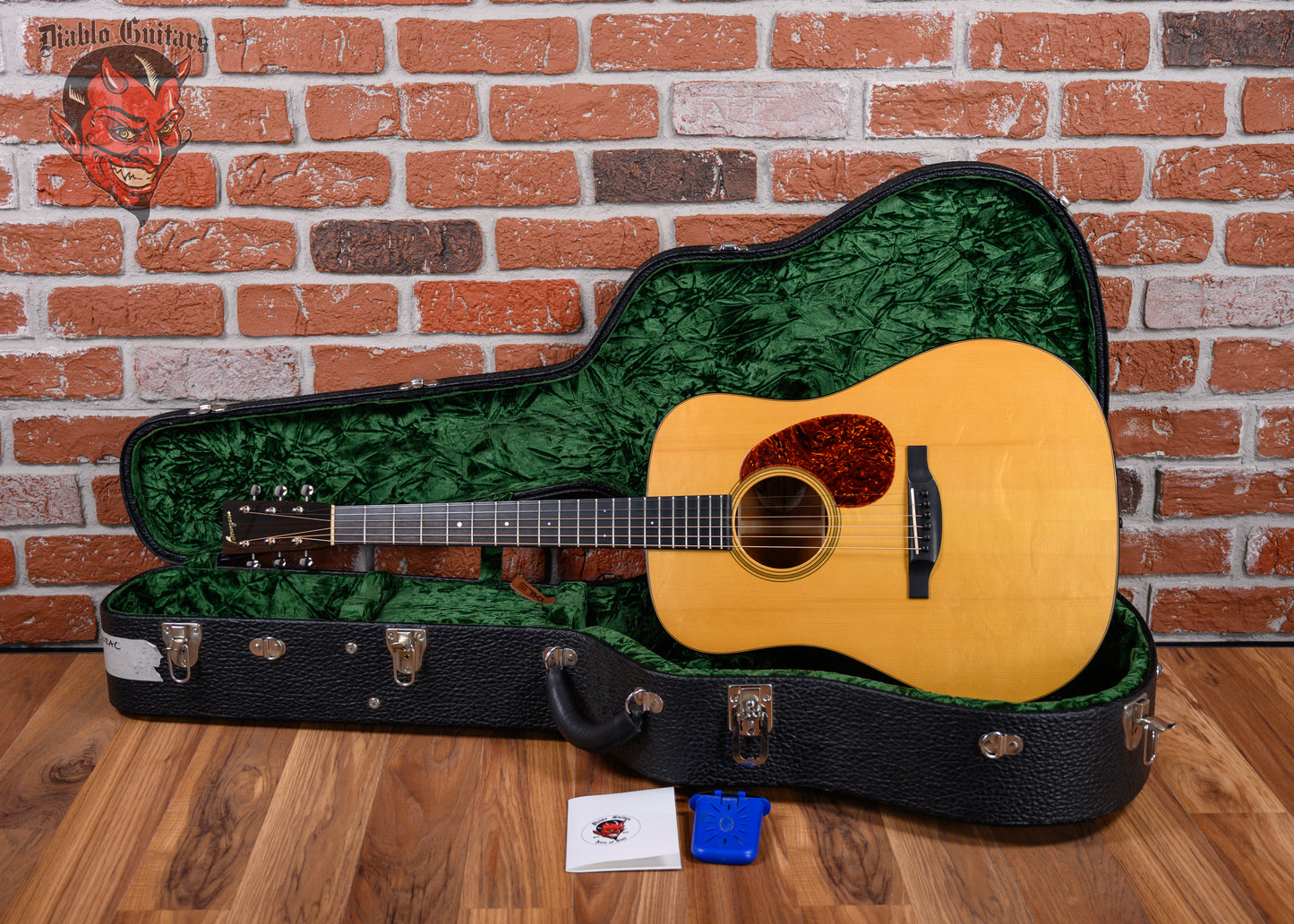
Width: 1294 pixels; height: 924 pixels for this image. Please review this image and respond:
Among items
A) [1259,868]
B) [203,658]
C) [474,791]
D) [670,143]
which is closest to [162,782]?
[203,658]

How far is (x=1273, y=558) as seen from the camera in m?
1.54

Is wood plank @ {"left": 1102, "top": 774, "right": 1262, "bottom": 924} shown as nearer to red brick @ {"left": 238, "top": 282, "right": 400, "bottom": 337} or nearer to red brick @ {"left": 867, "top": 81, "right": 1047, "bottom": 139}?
red brick @ {"left": 867, "top": 81, "right": 1047, "bottom": 139}

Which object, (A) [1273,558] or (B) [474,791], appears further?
(A) [1273,558]

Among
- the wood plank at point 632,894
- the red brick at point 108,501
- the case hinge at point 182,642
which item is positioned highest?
the red brick at point 108,501

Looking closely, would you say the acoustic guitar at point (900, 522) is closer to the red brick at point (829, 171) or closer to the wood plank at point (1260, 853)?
the wood plank at point (1260, 853)

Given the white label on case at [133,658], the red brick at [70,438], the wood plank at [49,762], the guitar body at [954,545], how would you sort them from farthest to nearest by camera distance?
the red brick at [70,438], the white label on case at [133,658], the guitar body at [954,545], the wood plank at [49,762]

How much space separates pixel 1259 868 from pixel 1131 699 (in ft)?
0.74

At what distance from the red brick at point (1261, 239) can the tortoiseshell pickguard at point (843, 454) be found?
70 cm

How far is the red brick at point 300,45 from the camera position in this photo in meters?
1.35

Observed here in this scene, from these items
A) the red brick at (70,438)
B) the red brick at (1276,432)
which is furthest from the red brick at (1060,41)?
the red brick at (70,438)

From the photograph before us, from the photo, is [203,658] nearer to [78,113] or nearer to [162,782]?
[162,782]

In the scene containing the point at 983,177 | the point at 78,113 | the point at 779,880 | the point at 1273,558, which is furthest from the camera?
the point at 1273,558

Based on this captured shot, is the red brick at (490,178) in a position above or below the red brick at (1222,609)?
above

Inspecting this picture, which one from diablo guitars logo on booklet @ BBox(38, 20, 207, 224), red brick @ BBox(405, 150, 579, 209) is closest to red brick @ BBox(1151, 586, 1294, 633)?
red brick @ BBox(405, 150, 579, 209)
